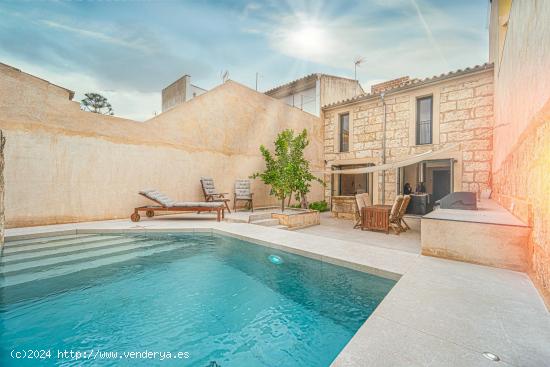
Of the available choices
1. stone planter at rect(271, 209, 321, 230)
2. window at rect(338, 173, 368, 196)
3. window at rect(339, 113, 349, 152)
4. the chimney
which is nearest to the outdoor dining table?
stone planter at rect(271, 209, 321, 230)

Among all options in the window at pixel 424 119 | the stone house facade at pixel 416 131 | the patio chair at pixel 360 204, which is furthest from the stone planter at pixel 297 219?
the window at pixel 424 119

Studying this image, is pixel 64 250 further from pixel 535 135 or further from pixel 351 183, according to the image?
pixel 351 183

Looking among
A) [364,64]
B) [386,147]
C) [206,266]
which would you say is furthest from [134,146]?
[364,64]

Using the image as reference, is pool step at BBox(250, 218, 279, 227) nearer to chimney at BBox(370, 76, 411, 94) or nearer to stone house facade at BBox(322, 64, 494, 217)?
stone house facade at BBox(322, 64, 494, 217)

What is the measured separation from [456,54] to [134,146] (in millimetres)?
10140

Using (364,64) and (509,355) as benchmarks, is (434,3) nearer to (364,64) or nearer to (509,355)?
(509,355)

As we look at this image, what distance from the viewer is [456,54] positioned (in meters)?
7.31

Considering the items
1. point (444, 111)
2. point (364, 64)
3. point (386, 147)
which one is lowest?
point (386, 147)

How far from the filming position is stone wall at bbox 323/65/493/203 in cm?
746

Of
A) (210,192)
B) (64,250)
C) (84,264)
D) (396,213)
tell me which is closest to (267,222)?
(210,192)

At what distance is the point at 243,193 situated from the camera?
27.0 ft

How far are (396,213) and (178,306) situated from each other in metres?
5.01

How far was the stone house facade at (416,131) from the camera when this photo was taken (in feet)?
24.6

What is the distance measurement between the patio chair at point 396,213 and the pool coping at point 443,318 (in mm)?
2372
